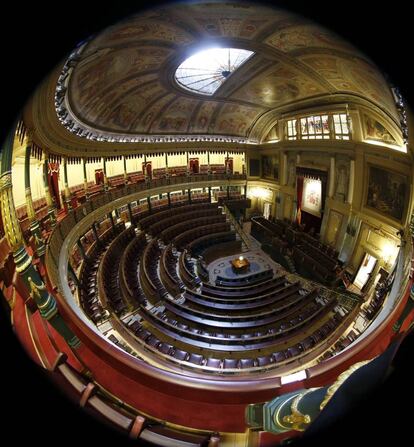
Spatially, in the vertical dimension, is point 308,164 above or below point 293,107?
below

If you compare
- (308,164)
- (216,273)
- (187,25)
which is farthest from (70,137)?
(216,273)

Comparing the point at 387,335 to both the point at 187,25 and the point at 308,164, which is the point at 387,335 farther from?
the point at 187,25

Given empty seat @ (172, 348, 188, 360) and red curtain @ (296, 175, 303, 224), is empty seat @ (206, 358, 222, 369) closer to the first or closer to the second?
empty seat @ (172, 348, 188, 360)

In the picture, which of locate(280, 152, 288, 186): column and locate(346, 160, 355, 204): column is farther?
locate(280, 152, 288, 186): column

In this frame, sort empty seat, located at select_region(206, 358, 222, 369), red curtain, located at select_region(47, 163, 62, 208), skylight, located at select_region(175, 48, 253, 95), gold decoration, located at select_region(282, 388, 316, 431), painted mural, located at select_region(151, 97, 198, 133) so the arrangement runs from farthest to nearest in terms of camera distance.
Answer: painted mural, located at select_region(151, 97, 198, 133) → empty seat, located at select_region(206, 358, 222, 369) → skylight, located at select_region(175, 48, 253, 95) → red curtain, located at select_region(47, 163, 62, 208) → gold decoration, located at select_region(282, 388, 316, 431)

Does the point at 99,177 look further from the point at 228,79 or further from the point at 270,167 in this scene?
the point at 270,167

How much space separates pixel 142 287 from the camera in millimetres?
5230

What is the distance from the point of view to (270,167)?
3.04 metres

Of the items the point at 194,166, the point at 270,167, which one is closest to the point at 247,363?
the point at 270,167

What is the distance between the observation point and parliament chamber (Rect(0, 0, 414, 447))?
1.11 meters

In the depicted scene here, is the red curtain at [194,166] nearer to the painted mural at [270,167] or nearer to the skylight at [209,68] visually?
the skylight at [209,68]

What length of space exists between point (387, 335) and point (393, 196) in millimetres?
1278

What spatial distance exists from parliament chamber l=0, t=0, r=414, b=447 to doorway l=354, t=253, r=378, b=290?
28 millimetres

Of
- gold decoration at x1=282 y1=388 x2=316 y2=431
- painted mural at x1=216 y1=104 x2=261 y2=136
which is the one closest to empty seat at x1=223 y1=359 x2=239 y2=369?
gold decoration at x1=282 y1=388 x2=316 y2=431
